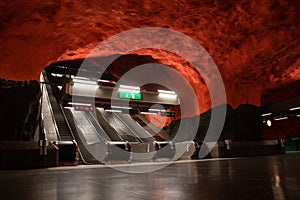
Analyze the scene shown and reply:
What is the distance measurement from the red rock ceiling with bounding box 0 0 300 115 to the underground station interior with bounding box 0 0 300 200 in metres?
0.04

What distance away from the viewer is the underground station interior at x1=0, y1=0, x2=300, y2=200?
21.0ft

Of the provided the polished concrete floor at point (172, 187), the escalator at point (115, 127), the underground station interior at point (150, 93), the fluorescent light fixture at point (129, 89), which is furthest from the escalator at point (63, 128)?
the polished concrete floor at point (172, 187)

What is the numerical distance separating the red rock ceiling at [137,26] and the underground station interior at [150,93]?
37mm

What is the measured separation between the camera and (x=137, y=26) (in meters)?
8.51

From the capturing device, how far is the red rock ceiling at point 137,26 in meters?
7.18

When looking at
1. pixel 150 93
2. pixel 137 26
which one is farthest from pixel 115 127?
pixel 137 26

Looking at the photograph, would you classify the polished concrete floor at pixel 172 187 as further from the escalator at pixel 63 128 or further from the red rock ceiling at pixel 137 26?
the escalator at pixel 63 128

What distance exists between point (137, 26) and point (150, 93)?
8224 mm

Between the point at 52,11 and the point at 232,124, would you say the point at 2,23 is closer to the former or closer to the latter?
the point at 52,11

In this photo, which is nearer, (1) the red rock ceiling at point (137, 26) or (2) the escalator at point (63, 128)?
(1) the red rock ceiling at point (137, 26)

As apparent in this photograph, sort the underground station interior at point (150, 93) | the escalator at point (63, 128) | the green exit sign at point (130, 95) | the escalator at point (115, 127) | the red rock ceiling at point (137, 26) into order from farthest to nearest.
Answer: the green exit sign at point (130, 95), the escalator at point (115, 127), the escalator at point (63, 128), the red rock ceiling at point (137, 26), the underground station interior at point (150, 93)

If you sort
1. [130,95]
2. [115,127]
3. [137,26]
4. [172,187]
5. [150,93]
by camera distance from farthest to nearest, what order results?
[150,93] < [130,95] < [115,127] < [137,26] < [172,187]

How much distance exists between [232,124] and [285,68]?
4157 mm

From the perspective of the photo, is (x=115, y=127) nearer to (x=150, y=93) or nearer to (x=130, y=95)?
(x=130, y=95)
